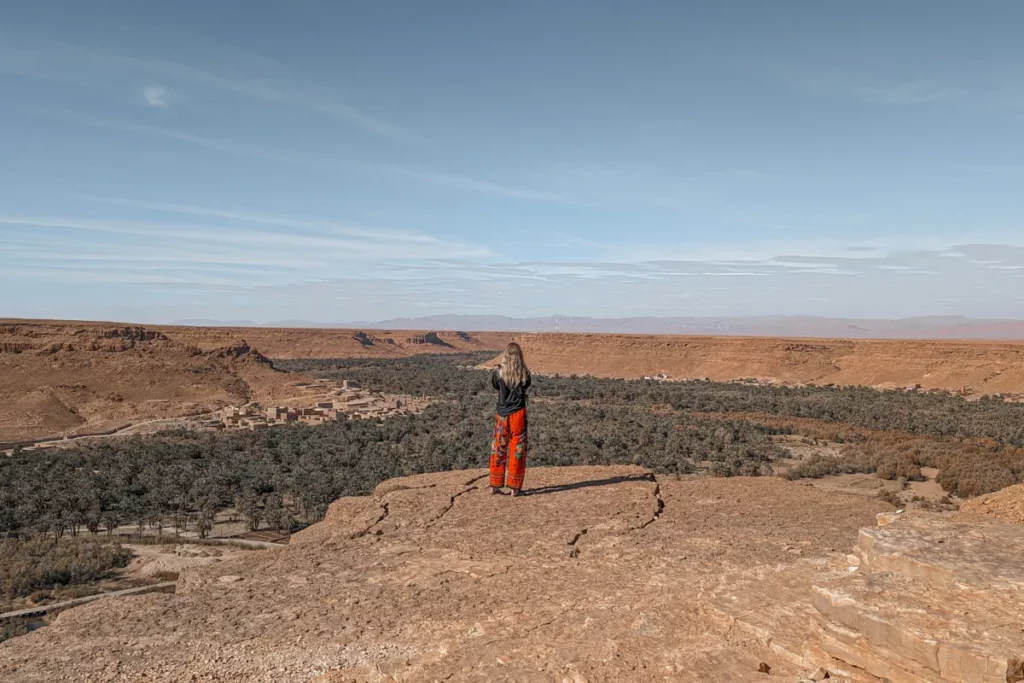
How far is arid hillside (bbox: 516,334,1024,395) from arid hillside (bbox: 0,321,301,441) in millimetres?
31727

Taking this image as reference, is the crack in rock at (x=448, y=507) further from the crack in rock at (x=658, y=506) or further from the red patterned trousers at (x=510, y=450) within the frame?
the crack in rock at (x=658, y=506)

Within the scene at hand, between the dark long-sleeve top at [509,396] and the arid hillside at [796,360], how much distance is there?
4525 centimetres

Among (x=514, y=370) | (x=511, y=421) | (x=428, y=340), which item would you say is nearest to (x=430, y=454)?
(x=511, y=421)

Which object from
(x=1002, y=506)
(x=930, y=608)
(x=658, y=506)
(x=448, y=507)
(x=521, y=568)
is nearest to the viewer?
(x=930, y=608)

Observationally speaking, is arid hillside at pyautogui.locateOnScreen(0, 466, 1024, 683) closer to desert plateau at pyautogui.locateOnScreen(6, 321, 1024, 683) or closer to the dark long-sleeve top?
desert plateau at pyautogui.locateOnScreen(6, 321, 1024, 683)

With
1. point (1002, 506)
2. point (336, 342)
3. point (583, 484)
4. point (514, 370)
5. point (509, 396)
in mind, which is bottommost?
point (336, 342)

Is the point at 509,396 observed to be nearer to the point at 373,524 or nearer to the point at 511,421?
the point at 511,421

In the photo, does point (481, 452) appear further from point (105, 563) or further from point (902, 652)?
point (902, 652)

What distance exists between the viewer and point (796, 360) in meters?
57.1

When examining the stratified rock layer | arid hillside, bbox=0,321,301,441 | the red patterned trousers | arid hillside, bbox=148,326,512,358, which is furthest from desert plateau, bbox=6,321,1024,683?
arid hillside, bbox=148,326,512,358

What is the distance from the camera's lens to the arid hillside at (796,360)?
46.2 meters

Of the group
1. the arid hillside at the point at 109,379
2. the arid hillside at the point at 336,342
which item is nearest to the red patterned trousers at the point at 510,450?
the arid hillside at the point at 109,379

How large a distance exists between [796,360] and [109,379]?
2021 inches

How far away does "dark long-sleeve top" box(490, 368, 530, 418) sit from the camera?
7.52 metres
